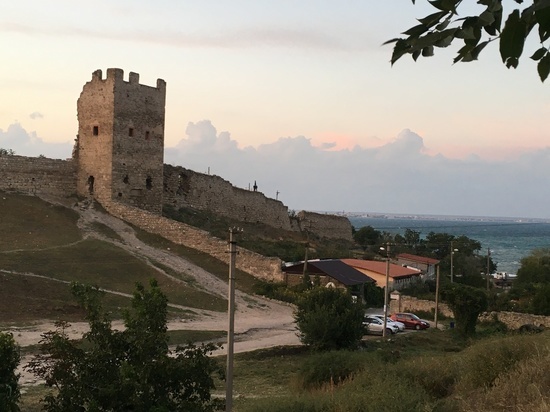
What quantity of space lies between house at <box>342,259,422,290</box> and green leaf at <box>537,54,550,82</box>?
36.1 metres

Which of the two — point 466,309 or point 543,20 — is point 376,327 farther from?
point 543,20

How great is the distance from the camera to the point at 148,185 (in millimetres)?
36906

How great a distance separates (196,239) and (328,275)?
7.04 m

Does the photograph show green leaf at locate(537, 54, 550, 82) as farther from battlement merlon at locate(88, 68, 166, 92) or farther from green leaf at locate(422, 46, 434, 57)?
battlement merlon at locate(88, 68, 166, 92)

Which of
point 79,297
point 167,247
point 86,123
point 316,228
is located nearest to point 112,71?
point 86,123

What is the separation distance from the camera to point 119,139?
35.0 meters

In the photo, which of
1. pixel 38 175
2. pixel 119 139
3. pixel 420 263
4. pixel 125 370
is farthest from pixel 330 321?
pixel 420 263

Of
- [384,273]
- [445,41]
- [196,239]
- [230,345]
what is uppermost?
[445,41]

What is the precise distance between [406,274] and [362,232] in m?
28.3

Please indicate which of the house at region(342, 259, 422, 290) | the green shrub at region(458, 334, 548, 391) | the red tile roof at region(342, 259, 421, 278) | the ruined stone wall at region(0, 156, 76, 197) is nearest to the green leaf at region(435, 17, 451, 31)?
the green shrub at region(458, 334, 548, 391)

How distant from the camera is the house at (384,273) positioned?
128 ft

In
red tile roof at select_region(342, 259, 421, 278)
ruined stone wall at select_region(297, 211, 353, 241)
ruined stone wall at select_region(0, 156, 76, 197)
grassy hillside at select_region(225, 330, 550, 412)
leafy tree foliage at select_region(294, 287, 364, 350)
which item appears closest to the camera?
grassy hillside at select_region(225, 330, 550, 412)

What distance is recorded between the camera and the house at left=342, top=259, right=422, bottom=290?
3903cm

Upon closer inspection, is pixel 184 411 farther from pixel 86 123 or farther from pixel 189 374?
pixel 86 123
